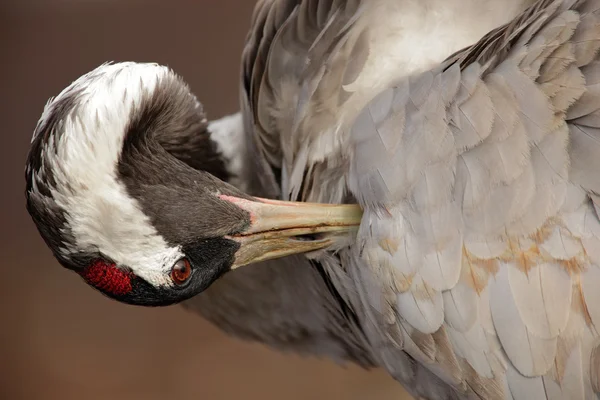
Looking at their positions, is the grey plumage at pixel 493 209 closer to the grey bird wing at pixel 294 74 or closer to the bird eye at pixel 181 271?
the grey bird wing at pixel 294 74

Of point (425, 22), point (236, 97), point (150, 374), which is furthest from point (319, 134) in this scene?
point (150, 374)

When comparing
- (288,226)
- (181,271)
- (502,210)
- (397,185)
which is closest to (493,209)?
(502,210)

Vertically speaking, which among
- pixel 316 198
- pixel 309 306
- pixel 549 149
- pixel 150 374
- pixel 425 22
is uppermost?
pixel 425 22

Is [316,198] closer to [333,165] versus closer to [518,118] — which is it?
[333,165]

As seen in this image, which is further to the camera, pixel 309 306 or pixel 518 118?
pixel 309 306

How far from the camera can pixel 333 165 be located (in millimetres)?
1213

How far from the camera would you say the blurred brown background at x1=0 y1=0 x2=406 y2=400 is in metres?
2.53

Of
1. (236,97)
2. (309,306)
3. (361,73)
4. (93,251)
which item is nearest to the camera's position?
(93,251)

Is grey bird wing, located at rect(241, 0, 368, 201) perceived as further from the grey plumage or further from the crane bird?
the grey plumage

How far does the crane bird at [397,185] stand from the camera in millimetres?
1008

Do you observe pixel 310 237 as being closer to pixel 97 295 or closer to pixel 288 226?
pixel 288 226

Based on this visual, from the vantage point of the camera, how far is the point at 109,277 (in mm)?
1121

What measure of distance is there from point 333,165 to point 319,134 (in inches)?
2.8

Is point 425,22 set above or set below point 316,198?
Answer: above
